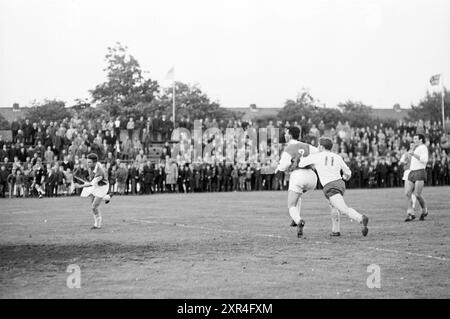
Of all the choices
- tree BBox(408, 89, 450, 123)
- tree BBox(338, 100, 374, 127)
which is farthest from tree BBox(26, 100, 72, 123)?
tree BBox(408, 89, 450, 123)

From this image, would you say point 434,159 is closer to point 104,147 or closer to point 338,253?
point 104,147

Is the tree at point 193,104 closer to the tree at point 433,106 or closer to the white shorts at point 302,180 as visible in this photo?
the tree at point 433,106

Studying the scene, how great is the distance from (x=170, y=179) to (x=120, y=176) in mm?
2969

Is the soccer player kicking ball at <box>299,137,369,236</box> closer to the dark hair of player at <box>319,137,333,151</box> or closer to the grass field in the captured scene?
the dark hair of player at <box>319,137,333,151</box>

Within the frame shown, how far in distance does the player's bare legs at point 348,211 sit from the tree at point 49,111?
5504 cm

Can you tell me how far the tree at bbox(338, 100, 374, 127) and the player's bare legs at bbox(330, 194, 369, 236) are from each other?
66901 millimetres

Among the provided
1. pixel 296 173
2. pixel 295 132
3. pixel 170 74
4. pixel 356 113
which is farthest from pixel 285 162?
pixel 356 113

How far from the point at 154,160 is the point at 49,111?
31995mm

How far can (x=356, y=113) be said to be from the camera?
84.1 m

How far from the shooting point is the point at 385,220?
1652cm

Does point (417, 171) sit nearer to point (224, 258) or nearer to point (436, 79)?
point (224, 258)

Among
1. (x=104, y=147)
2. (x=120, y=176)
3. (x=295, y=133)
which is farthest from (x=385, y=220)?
(x=104, y=147)

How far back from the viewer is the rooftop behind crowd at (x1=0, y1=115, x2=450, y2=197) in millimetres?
33812
